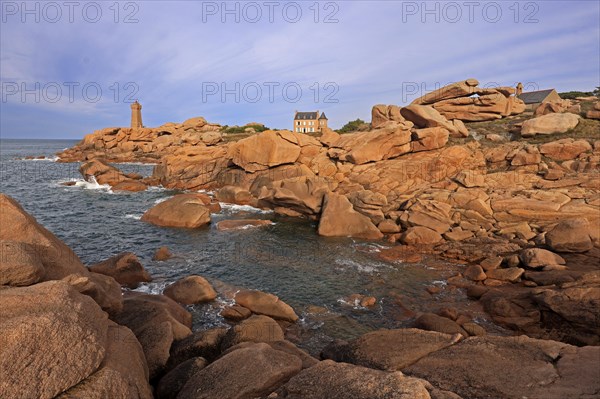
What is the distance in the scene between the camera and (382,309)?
737 inches

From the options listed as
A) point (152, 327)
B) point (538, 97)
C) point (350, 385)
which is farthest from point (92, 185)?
point (538, 97)

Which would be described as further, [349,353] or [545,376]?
[349,353]

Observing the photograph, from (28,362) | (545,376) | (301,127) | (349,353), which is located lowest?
(349,353)

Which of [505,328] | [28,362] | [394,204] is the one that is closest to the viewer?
[28,362]

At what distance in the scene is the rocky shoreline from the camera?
7.20 meters

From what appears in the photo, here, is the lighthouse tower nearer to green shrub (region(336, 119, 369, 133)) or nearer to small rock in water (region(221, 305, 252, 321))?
green shrub (region(336, 119, 369, 133))

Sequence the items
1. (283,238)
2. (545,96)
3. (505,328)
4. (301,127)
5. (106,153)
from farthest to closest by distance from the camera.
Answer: (301,127)
(106,153)
(545,96)
(283,238)
(505,328)

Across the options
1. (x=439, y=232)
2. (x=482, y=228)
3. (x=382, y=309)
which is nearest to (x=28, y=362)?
(x=382, y=309)

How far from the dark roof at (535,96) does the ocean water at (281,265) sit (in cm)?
6071

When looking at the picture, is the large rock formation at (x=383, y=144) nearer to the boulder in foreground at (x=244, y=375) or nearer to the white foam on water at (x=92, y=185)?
the boulder in foreground at (x=244, y=375)

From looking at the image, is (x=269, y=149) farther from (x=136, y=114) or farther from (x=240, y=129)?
(x=136, y=114)

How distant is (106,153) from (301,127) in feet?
191

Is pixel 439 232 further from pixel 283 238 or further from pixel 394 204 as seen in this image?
pixel 283 238

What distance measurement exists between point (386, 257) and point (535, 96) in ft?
216
